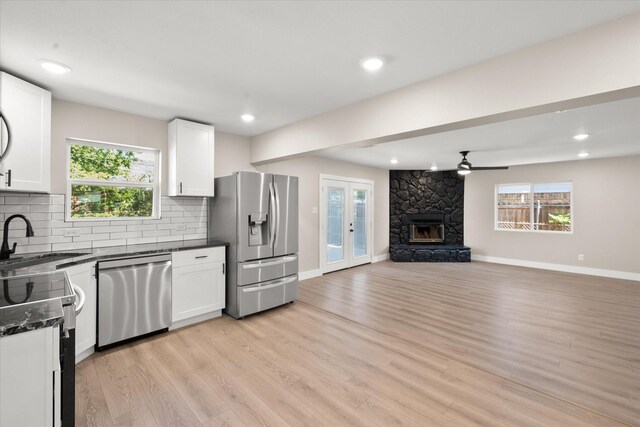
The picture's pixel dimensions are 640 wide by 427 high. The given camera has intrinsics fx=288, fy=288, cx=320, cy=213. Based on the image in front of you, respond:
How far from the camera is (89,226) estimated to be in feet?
10.1

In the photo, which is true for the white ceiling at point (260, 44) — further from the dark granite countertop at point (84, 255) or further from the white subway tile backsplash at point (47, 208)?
the dark granite countertop at point (84, 255)

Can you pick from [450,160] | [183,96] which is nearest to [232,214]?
[183,96]

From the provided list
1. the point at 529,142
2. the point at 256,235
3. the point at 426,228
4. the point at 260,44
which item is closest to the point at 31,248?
the point at 256,235

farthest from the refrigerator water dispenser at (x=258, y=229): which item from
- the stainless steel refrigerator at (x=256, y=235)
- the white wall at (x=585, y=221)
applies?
the white wall at (x=585, y=221)

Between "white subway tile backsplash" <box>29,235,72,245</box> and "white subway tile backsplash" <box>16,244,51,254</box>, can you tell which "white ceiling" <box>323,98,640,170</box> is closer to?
"white subway tile backsplash" <box>29,235,72,245</box>

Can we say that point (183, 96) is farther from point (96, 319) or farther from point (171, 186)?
point (96, 319)

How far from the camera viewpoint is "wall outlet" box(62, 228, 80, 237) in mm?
2918

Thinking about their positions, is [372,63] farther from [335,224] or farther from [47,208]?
[335,224]

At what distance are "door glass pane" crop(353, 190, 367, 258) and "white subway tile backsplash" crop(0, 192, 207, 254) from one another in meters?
3.56

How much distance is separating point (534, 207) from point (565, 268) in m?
1.44

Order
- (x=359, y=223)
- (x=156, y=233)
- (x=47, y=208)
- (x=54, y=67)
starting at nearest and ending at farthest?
1. (x=54, y=67)
2. (x=47, y=208)
3. (x=156, y=233)
4. (x=359, y=223)

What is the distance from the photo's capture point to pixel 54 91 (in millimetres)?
2697

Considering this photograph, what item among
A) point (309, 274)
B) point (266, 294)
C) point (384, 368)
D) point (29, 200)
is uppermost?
point (29, 200)

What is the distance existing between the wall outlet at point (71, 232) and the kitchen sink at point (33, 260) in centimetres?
28
